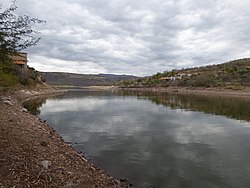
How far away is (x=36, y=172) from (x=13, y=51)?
4198 millimetres

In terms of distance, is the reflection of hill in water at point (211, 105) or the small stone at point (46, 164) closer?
the small stone at point (46, 164)

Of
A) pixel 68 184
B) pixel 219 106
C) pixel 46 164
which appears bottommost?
pixel 219 106

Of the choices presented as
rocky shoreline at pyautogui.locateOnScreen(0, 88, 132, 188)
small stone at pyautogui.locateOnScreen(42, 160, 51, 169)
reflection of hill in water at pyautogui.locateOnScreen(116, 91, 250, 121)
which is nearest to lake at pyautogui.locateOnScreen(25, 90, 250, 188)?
rocky shoreline at pyautogui.locateOnScreen(0, 88, 132, 188)

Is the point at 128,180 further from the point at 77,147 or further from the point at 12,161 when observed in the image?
the point at 77,147

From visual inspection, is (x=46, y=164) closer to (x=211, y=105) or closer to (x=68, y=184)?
(x=68, y=184)

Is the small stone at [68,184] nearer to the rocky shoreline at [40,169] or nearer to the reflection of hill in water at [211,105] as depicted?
the rocky shoreline at [40,169]

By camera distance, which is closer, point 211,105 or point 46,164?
point 46,164

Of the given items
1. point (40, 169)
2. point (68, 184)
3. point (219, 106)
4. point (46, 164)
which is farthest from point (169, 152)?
point (219, 106)

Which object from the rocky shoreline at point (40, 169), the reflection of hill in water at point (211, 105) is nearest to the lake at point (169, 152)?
the rocky shoreline at point (40, 169)

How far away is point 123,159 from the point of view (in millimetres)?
15953

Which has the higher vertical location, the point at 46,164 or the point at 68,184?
the point at 46,164

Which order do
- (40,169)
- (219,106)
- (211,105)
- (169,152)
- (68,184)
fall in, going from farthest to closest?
(211,105) → (219,106) → (169,152) → (40,169) → (68,184)

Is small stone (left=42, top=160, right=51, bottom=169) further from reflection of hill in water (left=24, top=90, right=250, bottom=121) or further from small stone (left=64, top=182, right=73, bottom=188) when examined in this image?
reflection of hill in water (left=24, top=90, right=250, bottom=121)

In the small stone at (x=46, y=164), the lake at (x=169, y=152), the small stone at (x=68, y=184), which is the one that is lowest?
the lake at (x=169, y=152)
